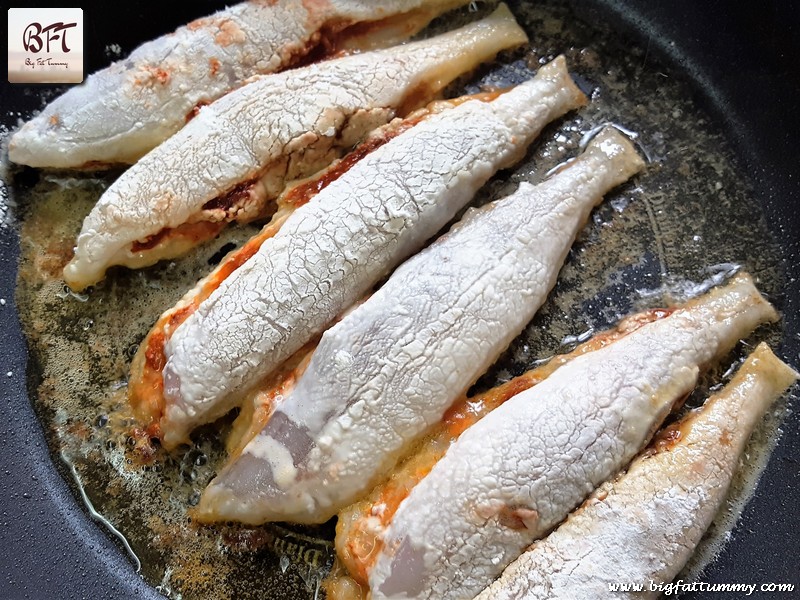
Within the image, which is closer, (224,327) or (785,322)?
(224,327)

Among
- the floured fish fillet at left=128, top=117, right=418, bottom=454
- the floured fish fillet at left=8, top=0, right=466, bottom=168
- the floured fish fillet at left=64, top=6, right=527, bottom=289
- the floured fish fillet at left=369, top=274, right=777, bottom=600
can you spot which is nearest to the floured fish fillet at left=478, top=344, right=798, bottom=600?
the floured fish fillet at left=369, top=274, right=777, bottom=600

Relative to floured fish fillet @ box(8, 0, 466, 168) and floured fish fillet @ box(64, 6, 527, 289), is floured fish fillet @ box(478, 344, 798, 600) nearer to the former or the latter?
floured fish fillet @ box(64, 6, 527, 289)

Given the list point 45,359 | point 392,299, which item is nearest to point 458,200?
point 392,299

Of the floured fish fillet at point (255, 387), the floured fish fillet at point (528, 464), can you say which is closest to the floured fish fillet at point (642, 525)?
the floured fish fillet at point (528, 464)

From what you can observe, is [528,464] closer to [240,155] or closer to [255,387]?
[255,387]

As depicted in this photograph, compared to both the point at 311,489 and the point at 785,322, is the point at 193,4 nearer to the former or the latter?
the point at 311,489

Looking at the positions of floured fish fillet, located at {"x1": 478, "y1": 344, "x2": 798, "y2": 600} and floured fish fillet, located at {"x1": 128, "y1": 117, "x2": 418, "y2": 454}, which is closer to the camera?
floured fish fillet, located at {"x1": 478, "y1": 344, "x2": 798, "y2": 600}

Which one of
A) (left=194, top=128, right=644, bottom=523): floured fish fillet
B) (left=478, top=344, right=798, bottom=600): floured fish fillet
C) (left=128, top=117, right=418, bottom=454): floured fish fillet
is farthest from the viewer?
(left=128, top=117, right=418, bottom=454): floured fish fillet

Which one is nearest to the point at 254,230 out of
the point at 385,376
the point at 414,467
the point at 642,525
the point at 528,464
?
the point at 385,376
